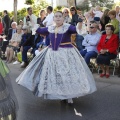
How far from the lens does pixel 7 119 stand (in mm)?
2586

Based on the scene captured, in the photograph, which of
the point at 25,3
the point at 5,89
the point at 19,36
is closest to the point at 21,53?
the point at 19,36

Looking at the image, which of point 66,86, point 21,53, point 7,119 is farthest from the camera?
point 21,53

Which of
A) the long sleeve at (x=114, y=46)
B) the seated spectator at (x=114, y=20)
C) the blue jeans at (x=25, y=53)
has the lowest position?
the blue jeans at (x=25, y=53)

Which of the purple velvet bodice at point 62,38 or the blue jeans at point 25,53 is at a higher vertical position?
the purple velvet bodice at point 62,38

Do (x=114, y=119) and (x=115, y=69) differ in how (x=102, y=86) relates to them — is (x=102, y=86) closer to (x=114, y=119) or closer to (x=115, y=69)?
(x=115, y=69)

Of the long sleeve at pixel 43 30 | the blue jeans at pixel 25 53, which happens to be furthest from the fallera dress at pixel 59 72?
the blue jeans at pixel 25 53

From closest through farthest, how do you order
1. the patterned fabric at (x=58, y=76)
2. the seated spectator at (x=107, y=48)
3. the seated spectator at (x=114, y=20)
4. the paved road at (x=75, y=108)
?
the paved road at (x=75, y=108) → the patterned fabric at (x=58, y=76) → the seated spectator at (x=107, y=48) → the seated spectator at (x=114, y=20)

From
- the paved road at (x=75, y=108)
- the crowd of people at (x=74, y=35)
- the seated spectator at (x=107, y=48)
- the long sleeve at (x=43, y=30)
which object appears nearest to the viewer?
the paved road at (x=75, y=108)

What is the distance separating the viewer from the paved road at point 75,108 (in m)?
5.30

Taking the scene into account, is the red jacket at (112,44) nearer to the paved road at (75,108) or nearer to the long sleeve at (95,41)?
the long sleeve at (95,41)

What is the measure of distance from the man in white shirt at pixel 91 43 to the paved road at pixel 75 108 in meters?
1.89

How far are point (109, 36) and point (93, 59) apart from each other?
1.09 m

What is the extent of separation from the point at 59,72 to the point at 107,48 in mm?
3070

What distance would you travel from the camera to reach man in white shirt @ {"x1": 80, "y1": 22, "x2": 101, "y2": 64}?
28.8 ft
